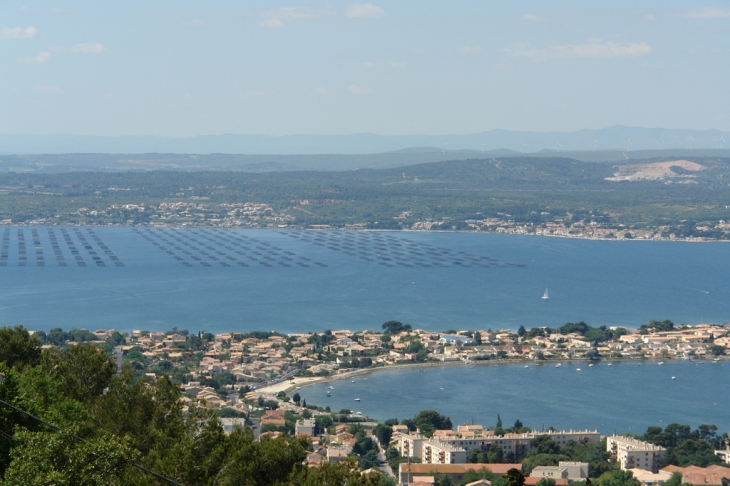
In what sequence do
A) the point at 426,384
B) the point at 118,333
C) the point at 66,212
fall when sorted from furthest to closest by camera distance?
the point at 66,212 → the point at 118,333 → the point at 426,384

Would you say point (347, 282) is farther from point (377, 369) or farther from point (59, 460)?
point (59, 460)

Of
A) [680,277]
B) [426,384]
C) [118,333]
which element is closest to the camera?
[426,384]

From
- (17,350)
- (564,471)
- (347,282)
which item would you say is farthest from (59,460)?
(347,282)

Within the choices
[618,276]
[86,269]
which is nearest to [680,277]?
[618,276]

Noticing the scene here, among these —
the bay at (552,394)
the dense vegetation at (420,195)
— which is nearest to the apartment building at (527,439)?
the bay at (552,394)

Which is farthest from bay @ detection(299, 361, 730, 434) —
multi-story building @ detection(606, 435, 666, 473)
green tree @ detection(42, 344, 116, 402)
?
green tree @ detection(42, 344, 116, 402)

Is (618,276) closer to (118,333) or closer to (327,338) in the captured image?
(327,338)
